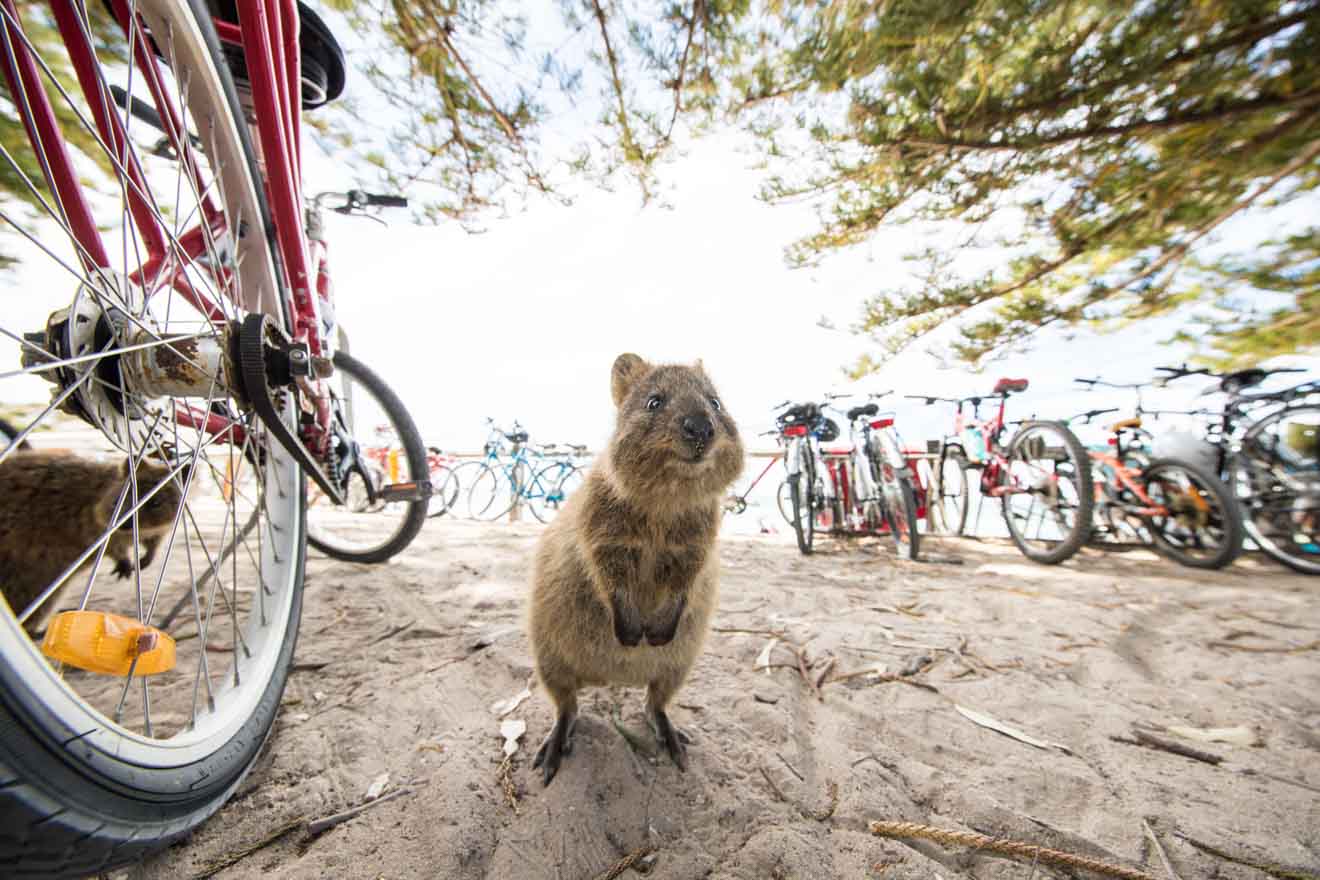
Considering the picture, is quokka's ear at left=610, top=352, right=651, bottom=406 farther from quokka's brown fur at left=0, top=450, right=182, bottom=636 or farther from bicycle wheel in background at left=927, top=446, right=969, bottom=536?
bicycle wheel in background at left=927, top=446, right=969, bottom=536

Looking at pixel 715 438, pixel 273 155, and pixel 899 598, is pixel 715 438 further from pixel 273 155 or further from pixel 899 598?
pixel 899 598

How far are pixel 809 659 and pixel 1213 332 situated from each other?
4538 mm

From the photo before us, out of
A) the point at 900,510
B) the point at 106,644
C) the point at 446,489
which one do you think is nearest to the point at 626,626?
the point at 106,644

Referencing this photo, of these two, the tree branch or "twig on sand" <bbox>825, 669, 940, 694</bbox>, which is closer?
"twig on sand" <bbox>825, 669, 940, 694</bbox>

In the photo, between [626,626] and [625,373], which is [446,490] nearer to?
[625,373]

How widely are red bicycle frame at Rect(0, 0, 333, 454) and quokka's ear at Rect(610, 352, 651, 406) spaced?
1153mm

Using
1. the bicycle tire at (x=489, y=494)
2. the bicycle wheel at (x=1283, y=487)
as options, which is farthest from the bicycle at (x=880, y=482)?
the bicycle tire at (x=489, y=494)

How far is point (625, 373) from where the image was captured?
1914 millimetres

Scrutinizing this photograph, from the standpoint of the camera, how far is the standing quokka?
4.85ft

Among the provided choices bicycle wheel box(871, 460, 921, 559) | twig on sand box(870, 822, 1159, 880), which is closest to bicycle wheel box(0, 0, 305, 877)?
twig on sand box(870, 822, 1159, 880)

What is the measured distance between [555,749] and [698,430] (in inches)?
40.2

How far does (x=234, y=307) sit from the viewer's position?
145 centimetres

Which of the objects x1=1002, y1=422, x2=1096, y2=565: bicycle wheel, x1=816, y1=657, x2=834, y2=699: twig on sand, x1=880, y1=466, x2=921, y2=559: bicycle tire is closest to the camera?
x1=816, y1=657, x2=834, y2=699: twig on sand

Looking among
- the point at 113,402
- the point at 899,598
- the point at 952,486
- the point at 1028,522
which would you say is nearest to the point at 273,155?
the point at 113,402
